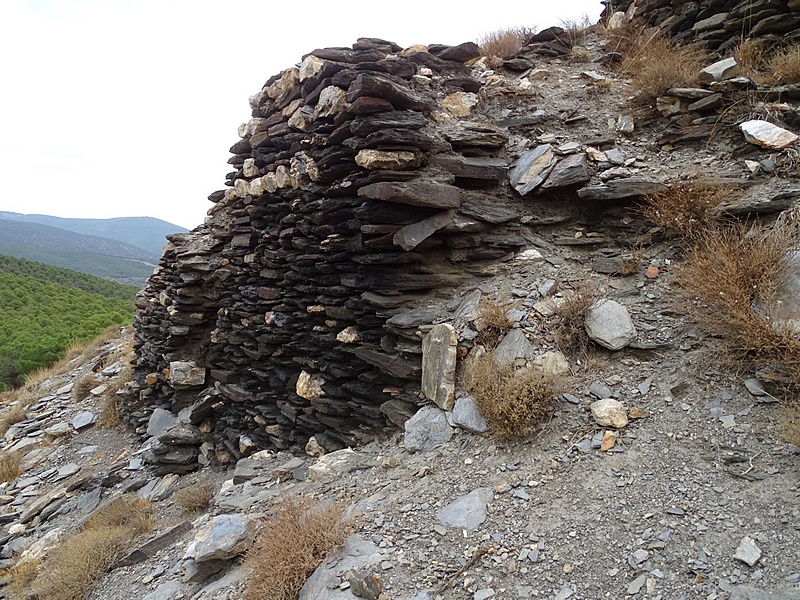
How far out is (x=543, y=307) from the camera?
4449 mm

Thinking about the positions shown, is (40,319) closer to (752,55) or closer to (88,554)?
(88,554)

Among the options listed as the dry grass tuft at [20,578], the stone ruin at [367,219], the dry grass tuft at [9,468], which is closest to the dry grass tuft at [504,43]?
the stone ruin at [367,219]

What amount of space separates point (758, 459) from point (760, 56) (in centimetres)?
524

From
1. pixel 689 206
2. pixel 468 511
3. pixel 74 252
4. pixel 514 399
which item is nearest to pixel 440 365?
pixel 514 399

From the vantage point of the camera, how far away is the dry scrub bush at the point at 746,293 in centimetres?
313

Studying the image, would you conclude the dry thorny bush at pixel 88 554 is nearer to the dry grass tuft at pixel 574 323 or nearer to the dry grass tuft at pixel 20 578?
the dry grass tuft at pixel 20 578

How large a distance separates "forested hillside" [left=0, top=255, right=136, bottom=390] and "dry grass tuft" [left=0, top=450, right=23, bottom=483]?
792 cm

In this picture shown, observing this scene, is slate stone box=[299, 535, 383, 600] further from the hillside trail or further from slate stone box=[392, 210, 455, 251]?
slate stone box=[392, 210, 455, 251]

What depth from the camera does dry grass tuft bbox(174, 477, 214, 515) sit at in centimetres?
568

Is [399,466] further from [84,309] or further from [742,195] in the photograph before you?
[84,309]

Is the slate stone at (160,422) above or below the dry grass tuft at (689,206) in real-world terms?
below

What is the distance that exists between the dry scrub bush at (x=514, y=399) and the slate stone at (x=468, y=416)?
7cm

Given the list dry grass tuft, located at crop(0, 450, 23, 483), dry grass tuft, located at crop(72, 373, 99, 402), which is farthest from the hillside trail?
dry grass tuft, located at crop(72, 373, 99, 402)

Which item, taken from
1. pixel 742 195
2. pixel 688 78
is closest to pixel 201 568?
pixel 742 195
